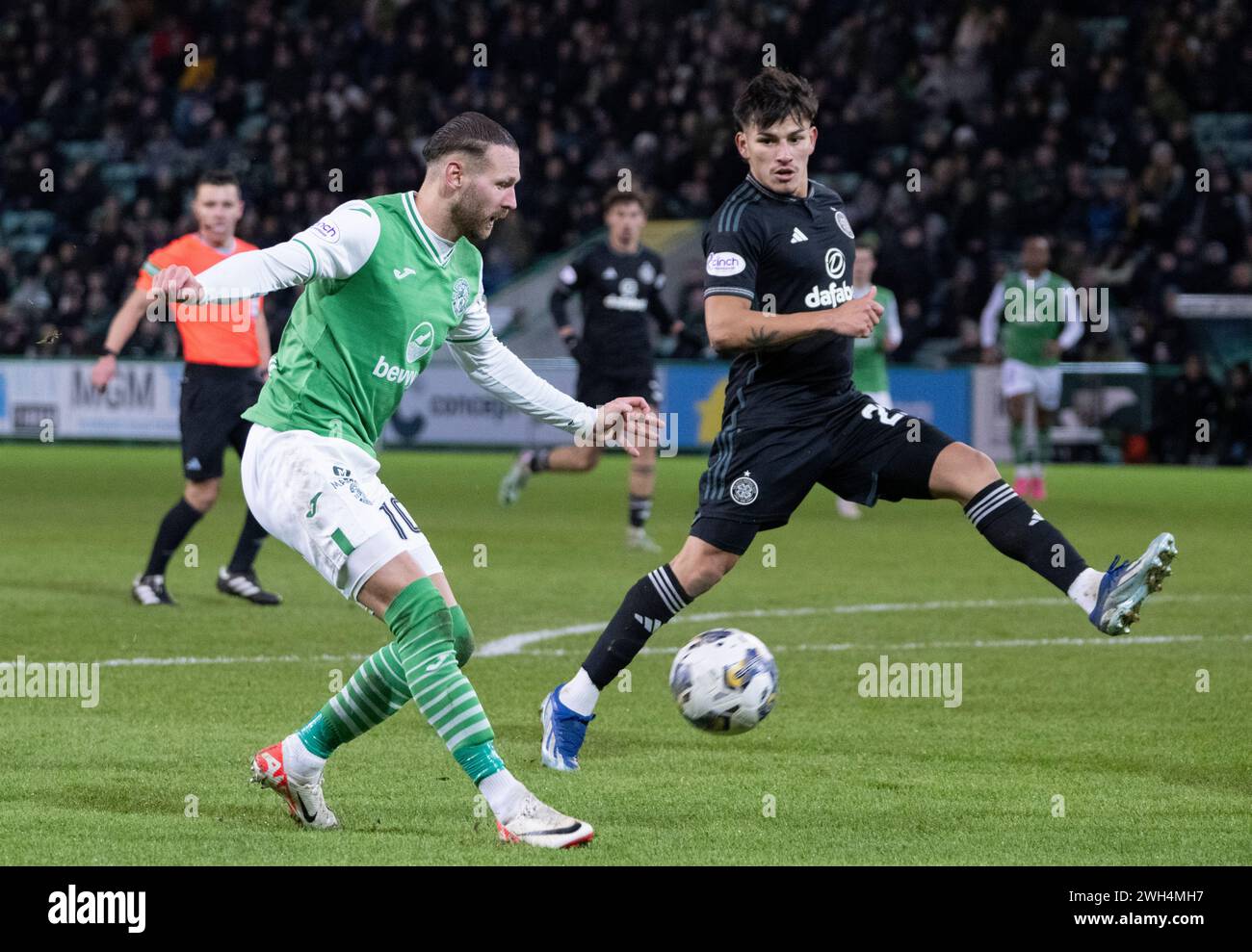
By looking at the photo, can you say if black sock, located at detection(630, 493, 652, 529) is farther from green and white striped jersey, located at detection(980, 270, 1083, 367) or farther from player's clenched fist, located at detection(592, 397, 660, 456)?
player's clenched fist, located at detection(592, 397, 660, 456)

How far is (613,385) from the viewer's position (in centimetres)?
1449

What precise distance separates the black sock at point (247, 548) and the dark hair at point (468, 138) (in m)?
5.44

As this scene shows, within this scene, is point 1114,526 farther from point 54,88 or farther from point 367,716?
point 54,88

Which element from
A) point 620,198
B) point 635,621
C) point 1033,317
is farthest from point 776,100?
point 1033,317

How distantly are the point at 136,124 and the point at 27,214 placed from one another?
2.29 metres

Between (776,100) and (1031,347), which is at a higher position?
(776,100)

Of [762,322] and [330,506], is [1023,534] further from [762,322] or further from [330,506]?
[330,506]

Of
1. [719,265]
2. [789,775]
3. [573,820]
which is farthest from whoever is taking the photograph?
[719,265]

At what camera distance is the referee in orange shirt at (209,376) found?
34.4 feet

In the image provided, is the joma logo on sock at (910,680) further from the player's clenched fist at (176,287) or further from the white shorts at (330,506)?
the player's clenched fist at (176,287)

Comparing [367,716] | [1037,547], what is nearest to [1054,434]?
[1037,547]

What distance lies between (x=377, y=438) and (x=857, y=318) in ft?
Answer: 6.43

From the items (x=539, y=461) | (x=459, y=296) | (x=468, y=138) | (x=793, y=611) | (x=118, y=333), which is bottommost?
(x=793, y=611)
